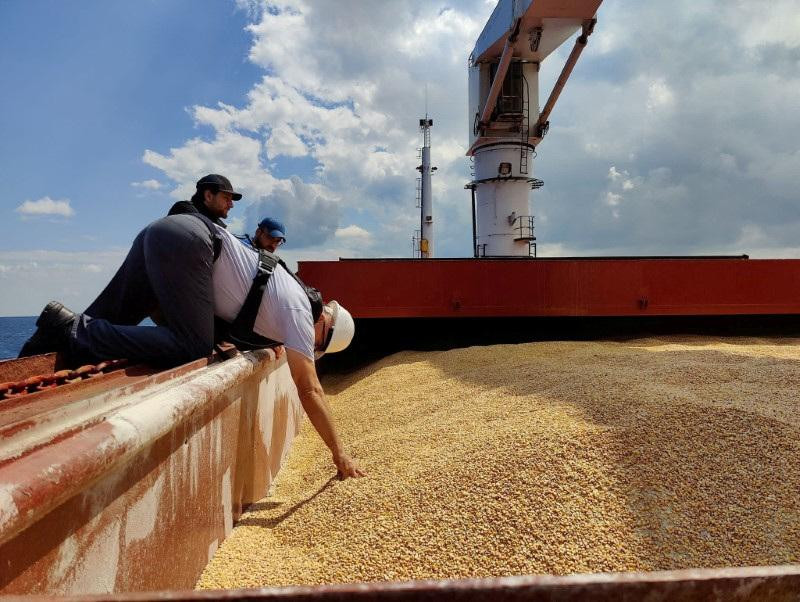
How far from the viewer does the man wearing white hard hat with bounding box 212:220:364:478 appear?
84.7 inches

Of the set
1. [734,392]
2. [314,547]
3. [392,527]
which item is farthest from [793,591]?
[734,392]

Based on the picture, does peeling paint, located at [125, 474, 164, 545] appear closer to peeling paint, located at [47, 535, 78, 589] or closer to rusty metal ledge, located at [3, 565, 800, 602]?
peeling paint, located at [47, 535, 78, 589]

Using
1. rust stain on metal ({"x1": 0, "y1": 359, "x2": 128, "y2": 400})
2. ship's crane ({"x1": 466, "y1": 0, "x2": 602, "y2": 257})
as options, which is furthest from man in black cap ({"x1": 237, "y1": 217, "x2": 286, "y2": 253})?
ship's crane ({"x1": 466, "y1": 0, "x2": 602, "y2": 257})

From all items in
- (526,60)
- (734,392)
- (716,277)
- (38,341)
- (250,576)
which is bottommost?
(250,576)

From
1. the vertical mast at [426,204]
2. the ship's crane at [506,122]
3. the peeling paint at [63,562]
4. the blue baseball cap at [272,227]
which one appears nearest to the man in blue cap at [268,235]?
the blue baseball cap at [272,227]

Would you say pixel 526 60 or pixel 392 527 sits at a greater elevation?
pixel 526 60

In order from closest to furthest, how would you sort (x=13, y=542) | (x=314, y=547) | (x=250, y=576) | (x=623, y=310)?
1. (x=13, y=542)
2. (x=250, y=576)
3. (x=314, y=547)
4. (x=623, y=310)

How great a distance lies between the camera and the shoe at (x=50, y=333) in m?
1.87

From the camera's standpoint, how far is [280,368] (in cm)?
296

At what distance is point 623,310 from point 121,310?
481 cm

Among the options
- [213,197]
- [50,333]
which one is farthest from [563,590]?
[213,197]

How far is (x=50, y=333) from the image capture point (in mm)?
1872

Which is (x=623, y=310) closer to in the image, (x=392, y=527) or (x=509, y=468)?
(x=509, y=468)

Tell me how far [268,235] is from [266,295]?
123 cm
